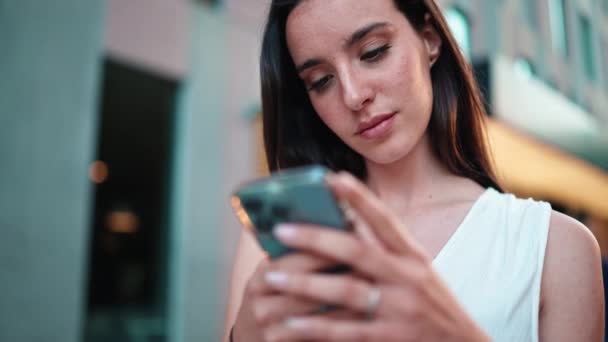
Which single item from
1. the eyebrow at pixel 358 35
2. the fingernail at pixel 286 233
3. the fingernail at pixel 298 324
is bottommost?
the fingernail at pixel 298 324

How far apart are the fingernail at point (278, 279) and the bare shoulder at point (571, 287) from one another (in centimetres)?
83

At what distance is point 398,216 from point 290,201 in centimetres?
97

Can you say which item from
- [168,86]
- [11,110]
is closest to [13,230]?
[11,110]

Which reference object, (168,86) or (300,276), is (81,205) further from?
(300,276)

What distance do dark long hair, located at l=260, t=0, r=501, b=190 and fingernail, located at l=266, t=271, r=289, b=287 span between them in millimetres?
1009

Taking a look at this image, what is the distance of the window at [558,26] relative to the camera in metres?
9.65

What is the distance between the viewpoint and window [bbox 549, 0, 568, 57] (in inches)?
380

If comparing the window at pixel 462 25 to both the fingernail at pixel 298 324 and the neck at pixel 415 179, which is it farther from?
the fingernail at pixel 298 324

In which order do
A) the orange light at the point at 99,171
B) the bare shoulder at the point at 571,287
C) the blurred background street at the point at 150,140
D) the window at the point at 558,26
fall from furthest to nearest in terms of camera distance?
the window at the point at 558,26 → the orange light at the point at 99,171 → the blurred background street at the point at 150,140 → the bare shoulder at the point at 571,287

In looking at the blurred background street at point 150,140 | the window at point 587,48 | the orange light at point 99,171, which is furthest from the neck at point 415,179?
the window at point 587,48

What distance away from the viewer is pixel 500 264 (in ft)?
4.59

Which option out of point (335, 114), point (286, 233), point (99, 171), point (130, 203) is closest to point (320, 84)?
point (335, 114)

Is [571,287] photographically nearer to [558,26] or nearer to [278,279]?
[278,279]

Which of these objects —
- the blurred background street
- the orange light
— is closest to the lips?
the blurred background street
